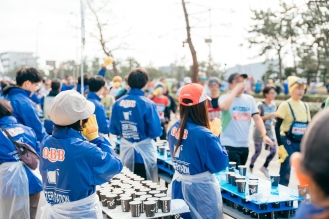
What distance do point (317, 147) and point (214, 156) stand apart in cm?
227

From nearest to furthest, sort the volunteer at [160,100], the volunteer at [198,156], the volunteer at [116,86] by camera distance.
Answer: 1. the volunteer at [198,156]
2. the volunteer at [160,100]
3. the volunteer at [116,86]

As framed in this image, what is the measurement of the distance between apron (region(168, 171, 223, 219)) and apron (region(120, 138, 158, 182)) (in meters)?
1.71

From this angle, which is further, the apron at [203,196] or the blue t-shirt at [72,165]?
the apron at [203,196]

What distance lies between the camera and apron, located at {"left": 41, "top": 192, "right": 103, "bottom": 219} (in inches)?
111

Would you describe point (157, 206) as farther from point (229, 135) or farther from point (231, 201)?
point (229, 135)

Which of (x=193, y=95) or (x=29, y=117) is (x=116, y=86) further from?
(x=193, y=95)

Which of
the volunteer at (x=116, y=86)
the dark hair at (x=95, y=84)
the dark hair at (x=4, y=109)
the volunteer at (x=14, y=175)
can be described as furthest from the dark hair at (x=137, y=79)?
the volunteer at (x=116, y=86)

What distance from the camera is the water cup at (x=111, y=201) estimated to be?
3.48 meters

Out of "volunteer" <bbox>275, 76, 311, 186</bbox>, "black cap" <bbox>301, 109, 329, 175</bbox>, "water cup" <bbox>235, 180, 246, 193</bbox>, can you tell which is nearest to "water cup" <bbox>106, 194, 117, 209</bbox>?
"water cup" <bbox>235, 180, 246, 193</bbox>

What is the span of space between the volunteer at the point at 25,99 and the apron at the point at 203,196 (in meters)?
1.95

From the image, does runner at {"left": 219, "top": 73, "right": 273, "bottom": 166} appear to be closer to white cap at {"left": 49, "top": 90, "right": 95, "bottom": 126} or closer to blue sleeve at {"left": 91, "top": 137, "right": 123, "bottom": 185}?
blue sleeve at {"left": 91, "top": 137, "right": 123, "bottom": 185}

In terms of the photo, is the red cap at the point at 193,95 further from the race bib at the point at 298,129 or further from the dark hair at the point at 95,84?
the dark hair at the point at 95,84

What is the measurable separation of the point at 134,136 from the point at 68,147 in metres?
2.45

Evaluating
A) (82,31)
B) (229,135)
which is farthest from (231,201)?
(82,31)
